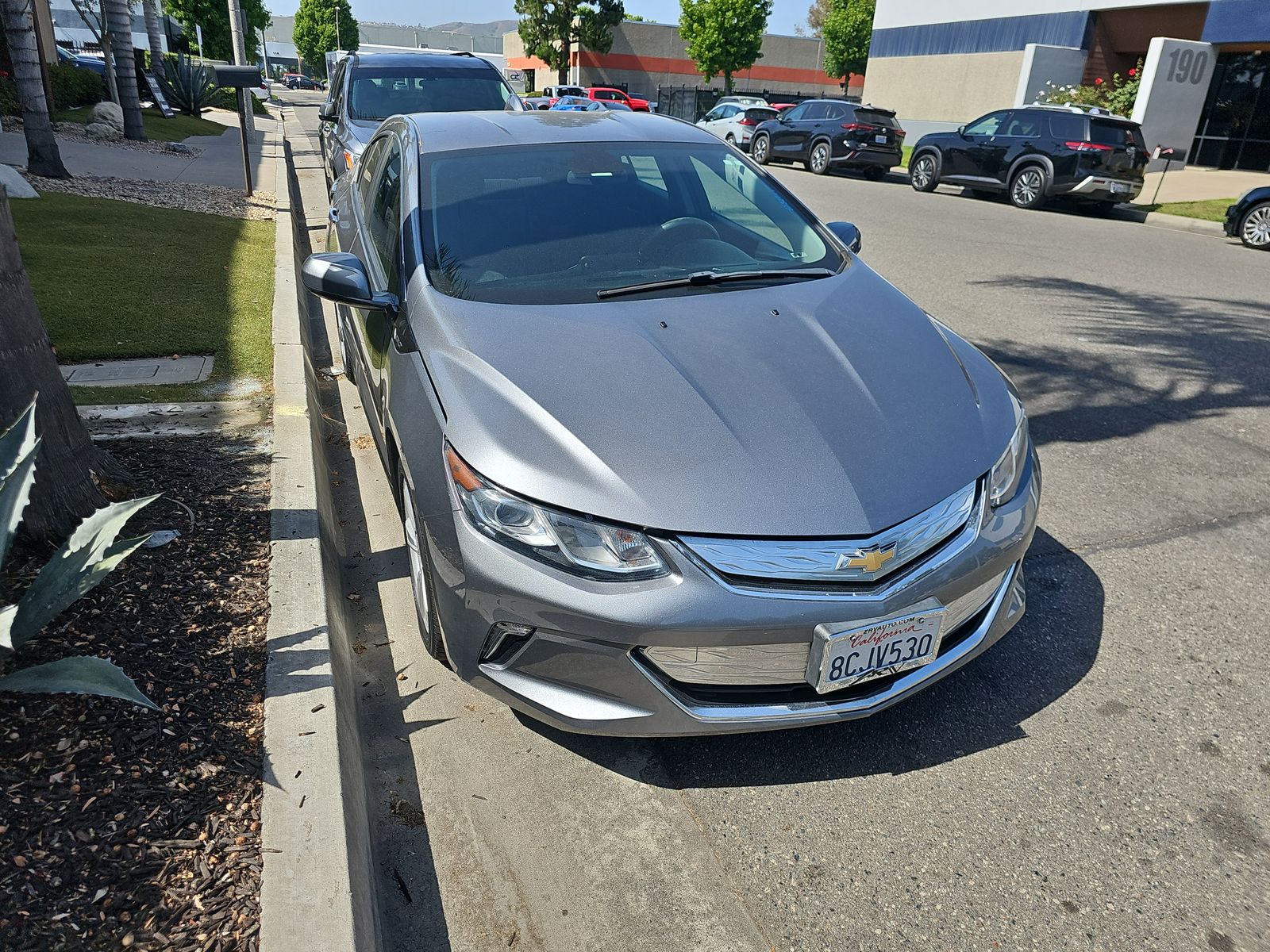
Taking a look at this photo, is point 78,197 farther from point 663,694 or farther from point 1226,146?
point 1226,146

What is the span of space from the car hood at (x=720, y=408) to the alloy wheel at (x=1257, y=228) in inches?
446

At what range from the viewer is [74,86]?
Answer: 21234 millimetres

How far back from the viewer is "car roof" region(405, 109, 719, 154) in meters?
3.96

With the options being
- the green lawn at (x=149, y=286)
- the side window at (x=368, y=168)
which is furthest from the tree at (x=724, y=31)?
the side window at (x=368, y=168)

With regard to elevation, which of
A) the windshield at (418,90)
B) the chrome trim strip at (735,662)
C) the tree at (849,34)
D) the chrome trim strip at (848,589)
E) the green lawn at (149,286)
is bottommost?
the green lawn at (149,286)

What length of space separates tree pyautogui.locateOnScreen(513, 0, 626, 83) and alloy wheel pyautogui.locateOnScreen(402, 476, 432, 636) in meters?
59.1

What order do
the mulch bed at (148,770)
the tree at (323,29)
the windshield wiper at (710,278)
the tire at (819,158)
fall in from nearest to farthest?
1. the mulch bed at (148,770)
2. the windshield wiper at (710,278)
3. the tire at (819,158)
4. the tree at (323,29)

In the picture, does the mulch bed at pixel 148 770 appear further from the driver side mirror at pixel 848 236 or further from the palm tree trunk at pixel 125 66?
the palm tree trunk at pixel 125 66

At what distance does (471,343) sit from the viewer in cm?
290

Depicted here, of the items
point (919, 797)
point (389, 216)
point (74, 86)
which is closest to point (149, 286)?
point (389, 216)

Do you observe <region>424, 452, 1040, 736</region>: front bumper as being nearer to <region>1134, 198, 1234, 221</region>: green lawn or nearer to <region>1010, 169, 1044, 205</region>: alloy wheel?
<region>1010, 169, 1044, 205</region>: alloy wheel

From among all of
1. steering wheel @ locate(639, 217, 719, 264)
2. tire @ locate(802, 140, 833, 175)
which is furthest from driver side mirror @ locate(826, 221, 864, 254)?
tire @ locate(802, 140, 833, 175)

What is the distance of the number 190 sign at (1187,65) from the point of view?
21359mm

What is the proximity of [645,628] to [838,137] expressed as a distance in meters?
19.0
